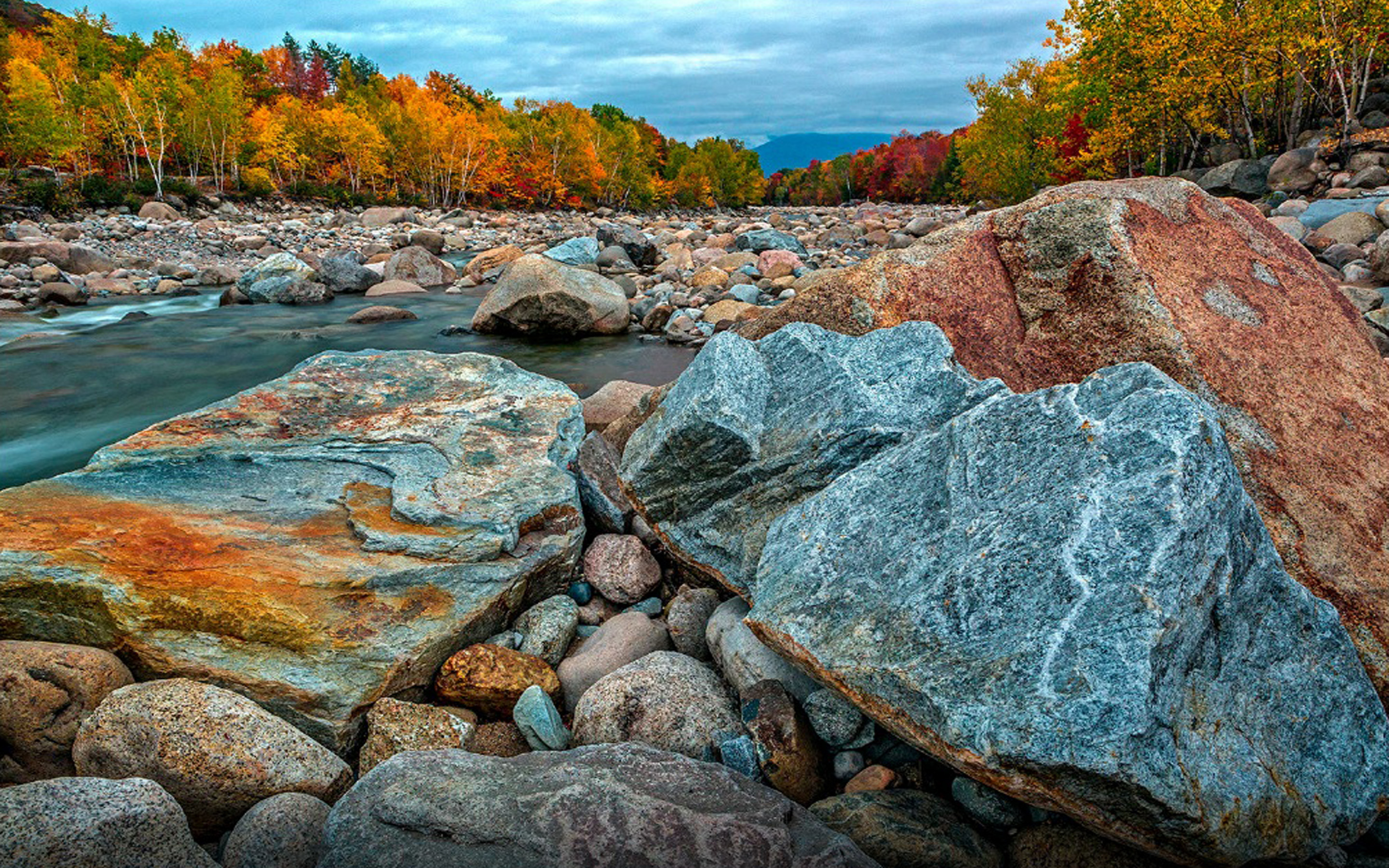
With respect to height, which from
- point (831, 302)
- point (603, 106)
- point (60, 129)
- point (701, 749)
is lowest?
point (701, 749)

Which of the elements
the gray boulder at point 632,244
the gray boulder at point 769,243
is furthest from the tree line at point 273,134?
the gray boulder at point 769,243

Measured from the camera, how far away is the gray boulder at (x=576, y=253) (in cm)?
2264

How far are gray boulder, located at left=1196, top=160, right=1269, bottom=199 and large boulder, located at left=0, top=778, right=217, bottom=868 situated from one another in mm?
28946

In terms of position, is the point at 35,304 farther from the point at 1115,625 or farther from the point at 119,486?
the point at 1115,625

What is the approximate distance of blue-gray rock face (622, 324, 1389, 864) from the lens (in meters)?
2.34

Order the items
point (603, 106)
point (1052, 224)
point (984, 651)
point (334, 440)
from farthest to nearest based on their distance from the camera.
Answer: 1. point (603, 106)
2. point (334, 440)
3. point (1052, 224)
4. point (984, 651)

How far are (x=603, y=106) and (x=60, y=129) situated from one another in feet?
244

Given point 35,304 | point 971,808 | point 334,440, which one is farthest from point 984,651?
point 35,304

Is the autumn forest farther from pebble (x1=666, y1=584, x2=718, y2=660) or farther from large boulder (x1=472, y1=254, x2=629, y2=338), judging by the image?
pebble (x1=666, y1=584, x2=718, y2=660)

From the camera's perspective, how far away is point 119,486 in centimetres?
496

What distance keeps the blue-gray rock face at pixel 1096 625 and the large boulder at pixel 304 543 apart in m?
2.11

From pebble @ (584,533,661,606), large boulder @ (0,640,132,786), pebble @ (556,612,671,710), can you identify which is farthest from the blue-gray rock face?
large boulder @ (0,640,132,786)

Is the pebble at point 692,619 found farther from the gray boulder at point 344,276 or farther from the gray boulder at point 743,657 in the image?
the gray boulder at point 344,276

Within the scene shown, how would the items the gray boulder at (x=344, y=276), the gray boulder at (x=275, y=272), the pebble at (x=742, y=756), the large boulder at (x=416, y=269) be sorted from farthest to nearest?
the large boulder at (x=416, y=269), the gray boulder at (x=344, y=276), the gray boulder at (x=275, y=272), the pebble at (x=742, y=756)
